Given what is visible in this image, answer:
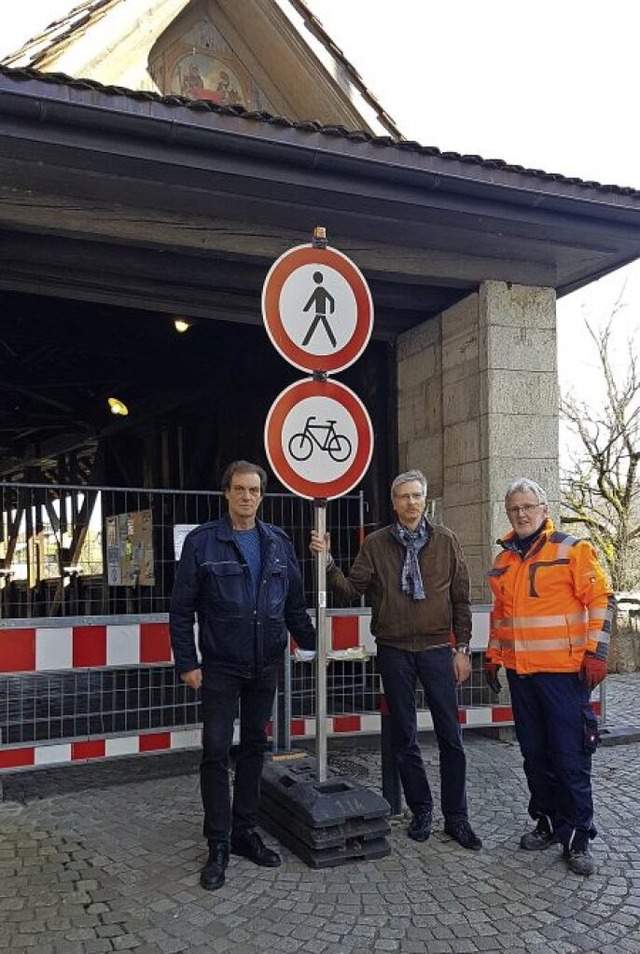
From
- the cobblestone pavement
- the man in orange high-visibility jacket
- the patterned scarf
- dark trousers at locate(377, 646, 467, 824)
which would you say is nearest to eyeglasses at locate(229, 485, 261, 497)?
the patterned scarf

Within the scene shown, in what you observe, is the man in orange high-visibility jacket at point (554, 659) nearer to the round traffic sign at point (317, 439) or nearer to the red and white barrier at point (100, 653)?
the round traffic sign at point (317, 439)

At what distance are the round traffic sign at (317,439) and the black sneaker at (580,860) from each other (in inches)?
79.7

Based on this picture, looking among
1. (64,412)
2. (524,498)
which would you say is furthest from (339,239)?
(64,412)

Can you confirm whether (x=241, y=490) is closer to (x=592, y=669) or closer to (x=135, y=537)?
(x=592, y=669)

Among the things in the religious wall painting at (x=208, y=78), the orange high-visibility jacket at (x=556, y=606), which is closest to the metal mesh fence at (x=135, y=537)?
the orange high-visibility jacket at (x=556, y=606)

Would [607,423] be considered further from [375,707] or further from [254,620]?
[254,620]

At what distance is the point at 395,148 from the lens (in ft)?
17.1

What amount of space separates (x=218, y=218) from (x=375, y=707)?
367 centimetres

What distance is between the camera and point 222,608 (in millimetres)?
3771

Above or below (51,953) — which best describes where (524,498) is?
above

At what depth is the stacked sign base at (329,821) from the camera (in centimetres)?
379

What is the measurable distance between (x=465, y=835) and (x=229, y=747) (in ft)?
4.25

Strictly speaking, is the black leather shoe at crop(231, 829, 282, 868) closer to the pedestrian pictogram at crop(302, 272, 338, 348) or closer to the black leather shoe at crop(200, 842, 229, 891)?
the black leather shoe at crop(200, 842, 229, 891)

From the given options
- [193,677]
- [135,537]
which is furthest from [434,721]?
[135,537]
